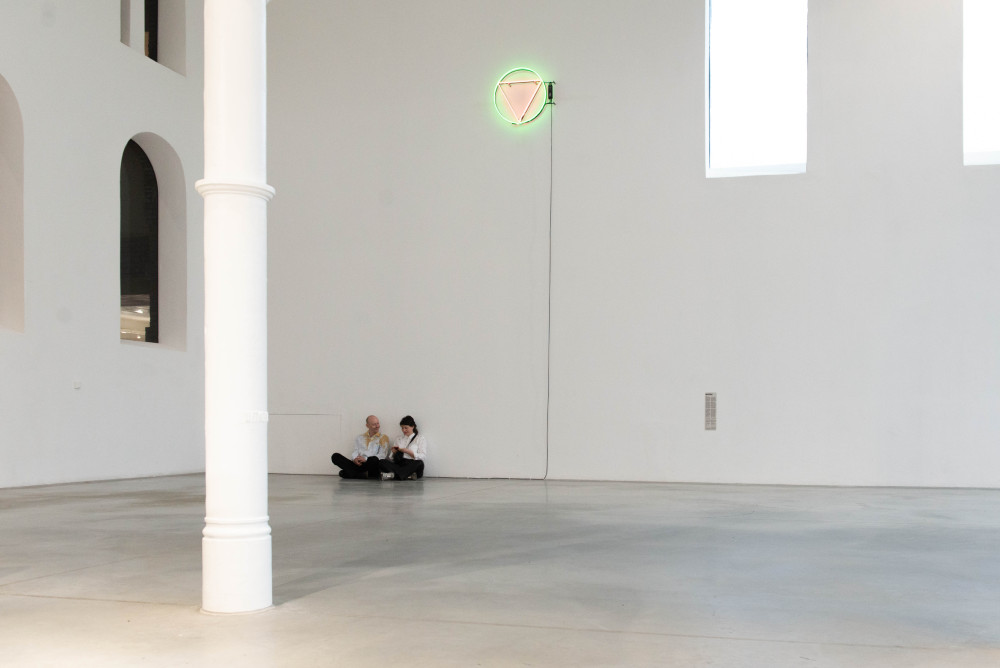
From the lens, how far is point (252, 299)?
4.07m

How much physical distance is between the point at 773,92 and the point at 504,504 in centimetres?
616

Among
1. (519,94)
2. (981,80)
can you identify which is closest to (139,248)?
(519,94)

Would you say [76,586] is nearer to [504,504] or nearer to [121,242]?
[504,504]

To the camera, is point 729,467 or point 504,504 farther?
point 729,467

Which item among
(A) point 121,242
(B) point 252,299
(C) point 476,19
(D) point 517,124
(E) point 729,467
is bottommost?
(E) point 729,467

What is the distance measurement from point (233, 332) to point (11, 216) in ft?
24.3

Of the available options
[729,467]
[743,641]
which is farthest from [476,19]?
[743,641]

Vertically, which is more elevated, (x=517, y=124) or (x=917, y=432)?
(x=517, y=124)

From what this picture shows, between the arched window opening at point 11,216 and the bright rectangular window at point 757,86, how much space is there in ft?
25.0

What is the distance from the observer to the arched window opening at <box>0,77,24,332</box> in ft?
33.2

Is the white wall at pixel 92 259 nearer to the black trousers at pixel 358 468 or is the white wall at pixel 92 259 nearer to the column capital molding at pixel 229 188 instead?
the black trousers at pixel 358 468

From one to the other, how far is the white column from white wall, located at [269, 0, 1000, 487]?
7968 mm

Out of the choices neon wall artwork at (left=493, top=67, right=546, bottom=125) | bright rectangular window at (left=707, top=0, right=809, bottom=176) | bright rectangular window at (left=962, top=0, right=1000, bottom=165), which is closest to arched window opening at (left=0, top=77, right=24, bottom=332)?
neon wall artwork at (left=493, top=67, right=546, bottom=125)

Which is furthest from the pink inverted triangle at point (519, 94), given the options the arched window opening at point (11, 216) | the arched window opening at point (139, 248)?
the arched window opening at point (11, 216)
